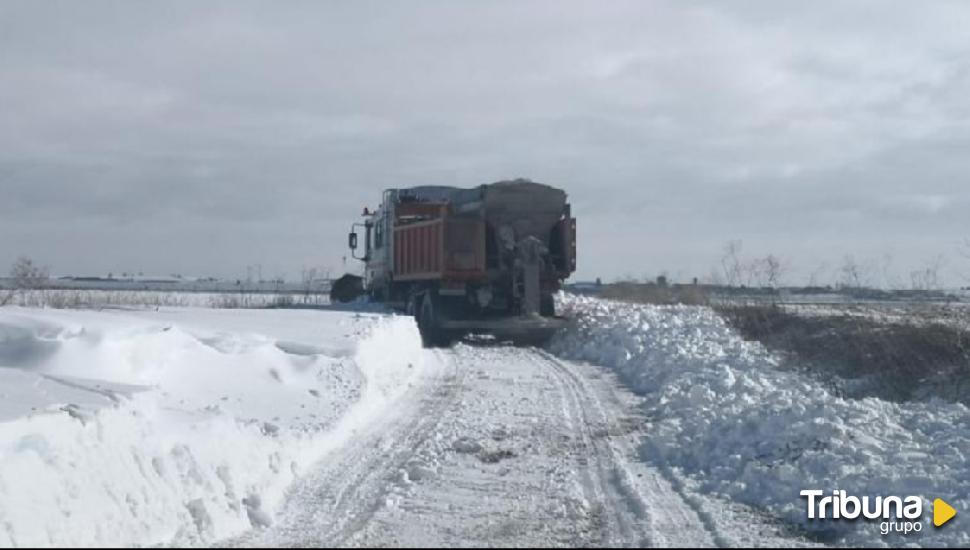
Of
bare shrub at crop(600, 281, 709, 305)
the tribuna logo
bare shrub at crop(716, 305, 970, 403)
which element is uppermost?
bare shrub at crop(600, 281, 709, 305)

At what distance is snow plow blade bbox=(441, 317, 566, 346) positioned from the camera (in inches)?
1041

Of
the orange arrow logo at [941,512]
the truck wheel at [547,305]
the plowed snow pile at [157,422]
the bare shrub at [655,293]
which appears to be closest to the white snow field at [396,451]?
the plowed snow pile at [157,422]

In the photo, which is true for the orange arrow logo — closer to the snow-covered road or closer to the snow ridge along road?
the snow-covered road

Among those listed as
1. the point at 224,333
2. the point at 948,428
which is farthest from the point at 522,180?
the point at 948,428

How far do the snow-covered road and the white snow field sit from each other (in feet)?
0.11

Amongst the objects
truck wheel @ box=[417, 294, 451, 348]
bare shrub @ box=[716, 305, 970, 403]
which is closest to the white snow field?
bare shrub @ box=[716, 305, 970, 403]

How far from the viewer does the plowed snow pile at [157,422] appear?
23.1 feet

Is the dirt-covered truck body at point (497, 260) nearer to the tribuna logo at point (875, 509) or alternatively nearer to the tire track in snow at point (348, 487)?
the tire track in snow at point (348, 487)

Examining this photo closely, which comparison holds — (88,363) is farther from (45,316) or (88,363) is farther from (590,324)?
(590,324)

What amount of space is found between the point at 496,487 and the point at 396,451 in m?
1.84

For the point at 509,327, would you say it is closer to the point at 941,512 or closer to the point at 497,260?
the point at 497,260

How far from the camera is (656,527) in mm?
8266

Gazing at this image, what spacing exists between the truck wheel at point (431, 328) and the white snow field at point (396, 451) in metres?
9.22

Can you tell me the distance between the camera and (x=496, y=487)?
31.8 ft
